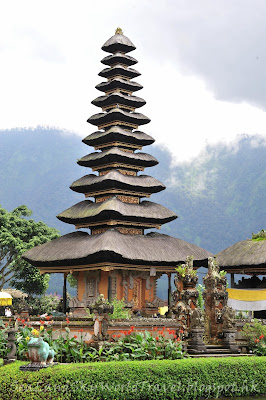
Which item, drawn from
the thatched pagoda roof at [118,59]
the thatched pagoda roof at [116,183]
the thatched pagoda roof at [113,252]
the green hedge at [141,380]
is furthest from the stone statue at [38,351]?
the thatched pagoda roof at [118,59]

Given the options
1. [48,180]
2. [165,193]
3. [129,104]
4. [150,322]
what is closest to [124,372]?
[150,322]

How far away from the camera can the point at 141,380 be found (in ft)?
53.4

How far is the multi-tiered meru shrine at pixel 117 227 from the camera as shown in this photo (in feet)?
93.6

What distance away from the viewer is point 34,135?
364 ft

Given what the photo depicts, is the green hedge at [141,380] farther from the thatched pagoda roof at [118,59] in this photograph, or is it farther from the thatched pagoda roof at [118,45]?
the thatched pagoda roof at [118,45]

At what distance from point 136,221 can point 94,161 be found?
428 cm

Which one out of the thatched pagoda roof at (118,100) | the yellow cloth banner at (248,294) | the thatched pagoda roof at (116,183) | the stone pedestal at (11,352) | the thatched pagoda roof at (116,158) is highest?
the thatched pagoda roof at (118,100)

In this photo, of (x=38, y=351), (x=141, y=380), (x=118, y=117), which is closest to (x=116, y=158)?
(x=118, y=117)

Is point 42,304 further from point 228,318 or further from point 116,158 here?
point 228,318

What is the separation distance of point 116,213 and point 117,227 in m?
1.34

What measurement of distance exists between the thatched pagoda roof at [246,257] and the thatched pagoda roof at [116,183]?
510cm

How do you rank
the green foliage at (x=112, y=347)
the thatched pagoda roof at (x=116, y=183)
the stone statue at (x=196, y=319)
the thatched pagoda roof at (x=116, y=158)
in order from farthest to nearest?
the thatched pagoda roof at (x=116, y=158) < the thatched pagoda roof at (x=116, y=183) < the stone statue at (x=196, y=319) < the green foliage at (x=112, y=347)

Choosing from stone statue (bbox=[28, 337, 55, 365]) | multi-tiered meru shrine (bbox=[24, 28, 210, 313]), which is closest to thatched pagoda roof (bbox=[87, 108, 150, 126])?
multi-tiered meru shrine (bbox=[24, 28, 210, 313])

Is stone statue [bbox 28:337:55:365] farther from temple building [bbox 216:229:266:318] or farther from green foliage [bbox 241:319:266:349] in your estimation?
temple building [bbox 216:229:266:318]
